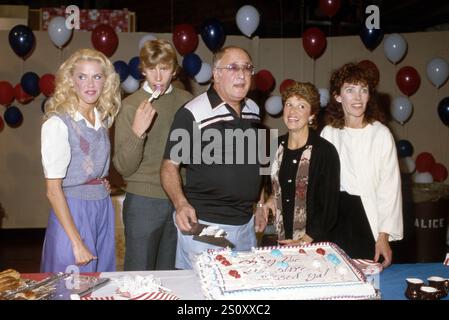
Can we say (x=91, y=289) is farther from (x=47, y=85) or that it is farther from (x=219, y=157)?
(x=47, y=85)

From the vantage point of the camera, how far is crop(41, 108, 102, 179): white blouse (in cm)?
216

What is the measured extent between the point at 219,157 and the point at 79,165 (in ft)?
2.23

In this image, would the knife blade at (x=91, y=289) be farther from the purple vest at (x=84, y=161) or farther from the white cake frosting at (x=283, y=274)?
the purple vest at (x=84, y=161)

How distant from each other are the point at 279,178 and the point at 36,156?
5102 millimetres

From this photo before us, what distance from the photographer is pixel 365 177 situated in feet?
7.86

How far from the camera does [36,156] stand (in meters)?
6.78

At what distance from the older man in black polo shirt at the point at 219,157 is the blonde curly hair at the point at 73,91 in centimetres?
35

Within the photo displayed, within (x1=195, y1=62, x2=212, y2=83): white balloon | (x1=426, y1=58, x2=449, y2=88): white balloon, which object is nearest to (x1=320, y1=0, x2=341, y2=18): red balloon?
(x1=426, y1=58, x2=449, y2=88): white balloon

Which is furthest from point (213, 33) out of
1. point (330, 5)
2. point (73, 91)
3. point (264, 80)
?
point (73, 91)

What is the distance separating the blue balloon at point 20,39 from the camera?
→ 6.03 meters

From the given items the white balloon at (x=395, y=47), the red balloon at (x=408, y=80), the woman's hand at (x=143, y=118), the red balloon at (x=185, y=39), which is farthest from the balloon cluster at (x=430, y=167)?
the woman's hand at (x=143, y=118)

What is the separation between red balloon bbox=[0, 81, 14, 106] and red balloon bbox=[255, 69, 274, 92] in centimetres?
308

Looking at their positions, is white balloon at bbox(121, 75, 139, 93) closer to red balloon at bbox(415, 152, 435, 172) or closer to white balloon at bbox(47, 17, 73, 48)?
white balloon at bbox(47, 17, 73, 48)
